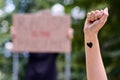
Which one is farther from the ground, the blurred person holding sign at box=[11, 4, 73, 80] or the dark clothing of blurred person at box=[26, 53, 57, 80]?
the blurred person holding sign at box=[11, 4, 73, 80]

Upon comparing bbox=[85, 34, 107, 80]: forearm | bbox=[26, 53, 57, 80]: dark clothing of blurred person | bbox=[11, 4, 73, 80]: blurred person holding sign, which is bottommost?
bbox=[85, 34, 107, 80]: forearm

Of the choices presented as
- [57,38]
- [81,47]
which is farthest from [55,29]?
[81,47]

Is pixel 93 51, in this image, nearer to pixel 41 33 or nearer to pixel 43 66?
pixel 43 66

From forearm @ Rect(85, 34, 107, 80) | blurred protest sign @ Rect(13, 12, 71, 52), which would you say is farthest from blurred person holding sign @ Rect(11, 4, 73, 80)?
forearm @ Rect(85, 34, 107, 80)

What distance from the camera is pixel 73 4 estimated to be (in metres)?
1.83

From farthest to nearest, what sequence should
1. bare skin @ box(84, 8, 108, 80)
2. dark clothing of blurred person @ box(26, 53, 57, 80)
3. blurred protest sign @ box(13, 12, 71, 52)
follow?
1. blurred protest sign @ box(13, 12, 71, 52)
2. dark clothing of blurred person @ box(26, 53, 57, 80)
3. bare skin @ box(84, 8, 108, 80)

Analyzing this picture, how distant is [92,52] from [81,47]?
4.57 ft

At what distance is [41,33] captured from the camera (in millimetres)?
3250

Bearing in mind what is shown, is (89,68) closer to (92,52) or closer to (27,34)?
(92,52)

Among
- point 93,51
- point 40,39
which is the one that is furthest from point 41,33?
point 93,51

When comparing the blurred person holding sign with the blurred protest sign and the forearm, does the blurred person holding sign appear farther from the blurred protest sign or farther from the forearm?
the forearm

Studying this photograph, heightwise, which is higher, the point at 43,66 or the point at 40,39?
the point at 40,39

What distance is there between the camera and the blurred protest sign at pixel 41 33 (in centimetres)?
320

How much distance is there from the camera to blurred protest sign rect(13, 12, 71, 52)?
126 inches
